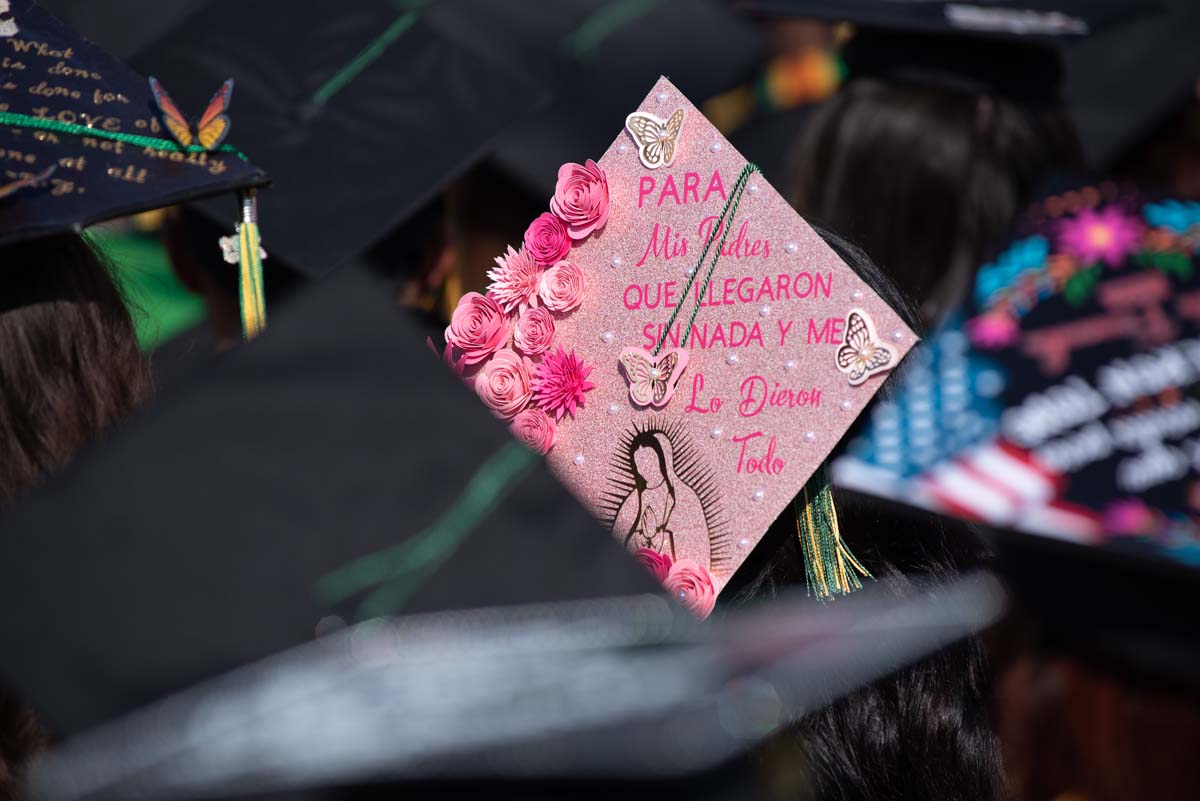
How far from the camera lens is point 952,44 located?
11.1ft

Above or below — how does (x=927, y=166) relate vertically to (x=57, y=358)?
below

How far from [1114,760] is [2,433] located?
55.1 inches

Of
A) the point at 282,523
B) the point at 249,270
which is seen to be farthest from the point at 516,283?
the point at 282,523

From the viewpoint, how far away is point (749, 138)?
14.2 ft

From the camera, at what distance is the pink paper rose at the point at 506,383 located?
1.68 m

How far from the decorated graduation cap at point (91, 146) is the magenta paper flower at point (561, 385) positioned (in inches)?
24.3

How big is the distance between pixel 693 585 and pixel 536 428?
278 mm

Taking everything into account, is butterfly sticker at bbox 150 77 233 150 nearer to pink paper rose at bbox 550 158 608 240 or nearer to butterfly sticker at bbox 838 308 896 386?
pink paper rose at bbox 550 158 608 240

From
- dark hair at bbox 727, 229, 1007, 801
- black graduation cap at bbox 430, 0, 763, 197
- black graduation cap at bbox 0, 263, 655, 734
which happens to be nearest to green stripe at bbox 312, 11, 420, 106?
black graduation cap at bbox 430, 0, 763, 197

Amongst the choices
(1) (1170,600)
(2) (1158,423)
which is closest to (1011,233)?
(2) (1158,423)

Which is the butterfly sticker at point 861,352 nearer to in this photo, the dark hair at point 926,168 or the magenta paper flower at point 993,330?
the magenta paper flower at point 993,330

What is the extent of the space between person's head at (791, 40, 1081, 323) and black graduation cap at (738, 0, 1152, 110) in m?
0.04

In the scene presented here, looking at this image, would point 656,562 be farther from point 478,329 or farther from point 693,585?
point 478,329

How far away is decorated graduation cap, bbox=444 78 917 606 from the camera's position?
1521 mm
